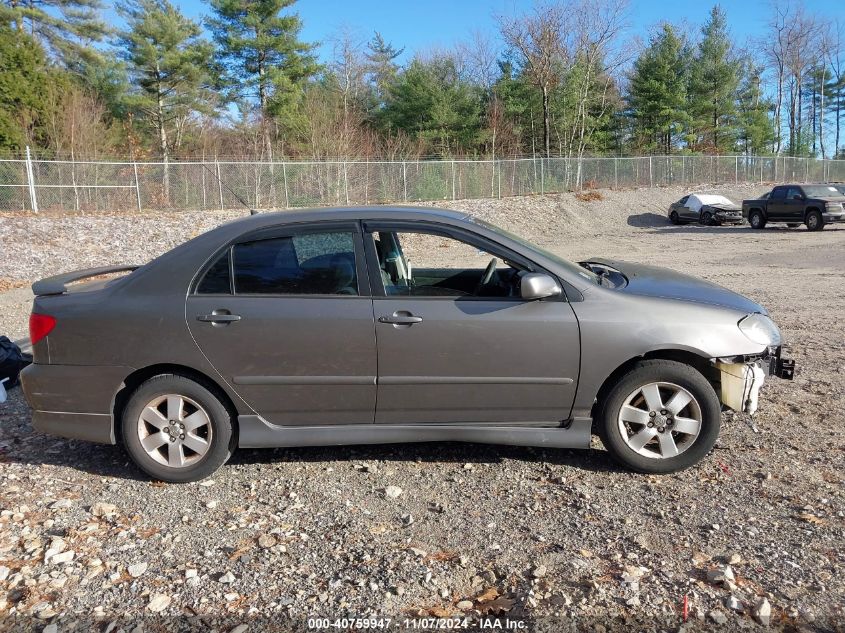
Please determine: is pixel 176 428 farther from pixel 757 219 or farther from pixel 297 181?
pixel 757 219

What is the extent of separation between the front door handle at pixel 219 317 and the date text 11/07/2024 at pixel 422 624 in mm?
1871

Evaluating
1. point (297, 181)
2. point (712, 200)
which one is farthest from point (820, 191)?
point (297, 181)

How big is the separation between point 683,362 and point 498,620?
2182 mm

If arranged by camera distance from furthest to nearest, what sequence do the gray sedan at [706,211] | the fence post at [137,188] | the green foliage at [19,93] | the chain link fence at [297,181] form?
the gray sedan at [706,211]
the green foliage at [19,93]
the fence post at [137,188]
the chain link fence at [297,181]

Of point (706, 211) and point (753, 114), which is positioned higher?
point (753, 114)

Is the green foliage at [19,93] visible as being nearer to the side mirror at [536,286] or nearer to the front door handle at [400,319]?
the front door handle at [400,319]

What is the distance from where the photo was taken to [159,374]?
13.5ft

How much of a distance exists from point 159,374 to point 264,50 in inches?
1392

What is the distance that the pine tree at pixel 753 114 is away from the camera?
171 ft

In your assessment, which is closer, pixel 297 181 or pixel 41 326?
pixel 41 326

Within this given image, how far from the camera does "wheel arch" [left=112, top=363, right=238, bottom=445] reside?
4.10 m

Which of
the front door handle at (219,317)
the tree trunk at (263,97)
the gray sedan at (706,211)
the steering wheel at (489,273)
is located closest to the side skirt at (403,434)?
the front door handle at (219,317)

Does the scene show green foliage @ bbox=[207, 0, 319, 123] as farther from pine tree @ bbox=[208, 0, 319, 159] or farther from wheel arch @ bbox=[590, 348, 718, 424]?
wheel arch @ bbox=[590, 348, 718, 424]

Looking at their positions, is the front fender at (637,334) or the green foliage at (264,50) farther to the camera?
the green foliage at (264,50)
